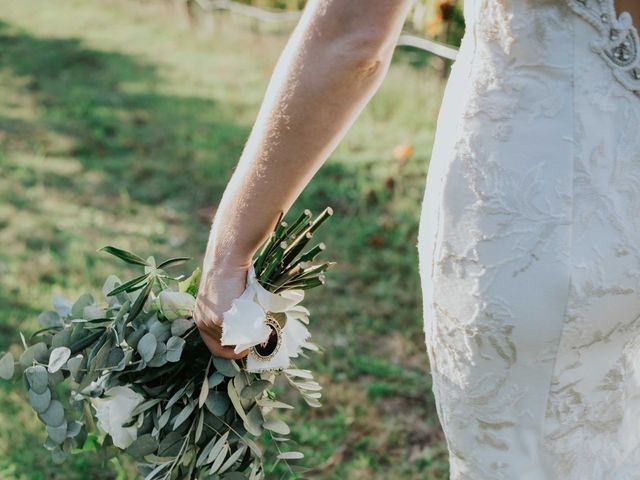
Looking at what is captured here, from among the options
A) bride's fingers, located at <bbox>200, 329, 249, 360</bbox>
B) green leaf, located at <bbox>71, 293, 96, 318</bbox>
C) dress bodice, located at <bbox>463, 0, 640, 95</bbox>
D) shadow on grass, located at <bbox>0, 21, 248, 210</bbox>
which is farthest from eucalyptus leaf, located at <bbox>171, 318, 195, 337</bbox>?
shadow on grass, located at <bbox>0, 21, 248, 210</bbox>

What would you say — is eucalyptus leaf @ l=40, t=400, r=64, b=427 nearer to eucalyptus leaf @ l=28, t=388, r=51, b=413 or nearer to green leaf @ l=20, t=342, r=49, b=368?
eucalyptus leaf @ l=28, t=388, r=51, b=413

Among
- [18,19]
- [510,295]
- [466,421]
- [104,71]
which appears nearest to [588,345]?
[510,295]

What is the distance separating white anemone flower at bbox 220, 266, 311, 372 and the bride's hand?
0.05 ft

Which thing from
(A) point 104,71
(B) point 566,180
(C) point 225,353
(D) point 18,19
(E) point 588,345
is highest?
(B) point 566,180

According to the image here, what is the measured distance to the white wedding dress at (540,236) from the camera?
1.29 metres

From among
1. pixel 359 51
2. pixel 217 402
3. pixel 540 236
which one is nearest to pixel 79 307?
pixel 217 402

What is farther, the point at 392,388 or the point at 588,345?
the point at 392,388

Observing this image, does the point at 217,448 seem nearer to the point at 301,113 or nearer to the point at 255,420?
the point at 255,420

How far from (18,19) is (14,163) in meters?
4.43

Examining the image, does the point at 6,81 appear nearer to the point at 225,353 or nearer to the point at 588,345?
the point at 225,353

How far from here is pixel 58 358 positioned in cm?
183

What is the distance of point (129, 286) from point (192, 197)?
3.54 metres

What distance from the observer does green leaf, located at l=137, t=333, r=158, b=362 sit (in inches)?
68.2

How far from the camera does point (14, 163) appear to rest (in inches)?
224
